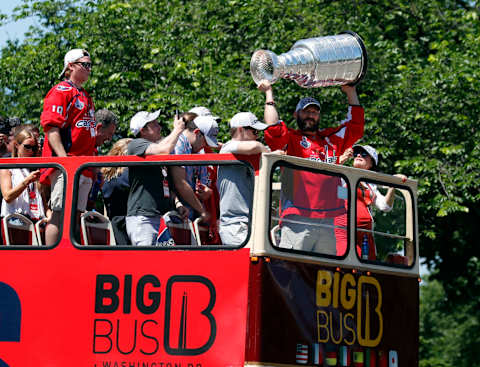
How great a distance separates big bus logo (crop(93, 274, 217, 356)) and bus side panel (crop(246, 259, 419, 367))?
38 centimetres

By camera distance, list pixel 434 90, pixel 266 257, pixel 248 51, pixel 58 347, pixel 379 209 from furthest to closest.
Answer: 1. pixel 248 51
2. pixel 434 90
3. pixel 379 209
4. pixel 58 347
5. pixel 266 257

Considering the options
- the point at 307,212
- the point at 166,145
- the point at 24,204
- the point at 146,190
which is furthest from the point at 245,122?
the point at 24,204

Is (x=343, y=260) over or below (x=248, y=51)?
below

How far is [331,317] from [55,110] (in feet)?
9.20

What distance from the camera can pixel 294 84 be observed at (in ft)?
48.8

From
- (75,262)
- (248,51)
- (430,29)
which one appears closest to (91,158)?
(75,262)

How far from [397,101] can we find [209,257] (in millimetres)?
9222

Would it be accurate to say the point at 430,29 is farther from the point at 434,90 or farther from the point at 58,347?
the point at 58,347

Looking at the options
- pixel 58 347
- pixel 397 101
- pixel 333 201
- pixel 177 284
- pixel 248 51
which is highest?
pixel 248 51

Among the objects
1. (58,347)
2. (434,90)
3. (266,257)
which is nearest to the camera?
(266,257)

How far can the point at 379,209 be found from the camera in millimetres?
7645

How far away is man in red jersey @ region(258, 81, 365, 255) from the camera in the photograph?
22.5ft

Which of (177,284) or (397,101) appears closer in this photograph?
(177,284)

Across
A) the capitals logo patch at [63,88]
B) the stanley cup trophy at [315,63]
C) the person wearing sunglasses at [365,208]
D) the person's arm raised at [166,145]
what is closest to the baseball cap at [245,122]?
the person's arm raised at [166,145]
